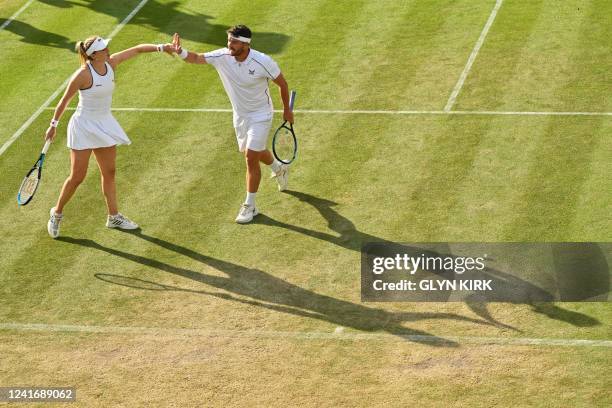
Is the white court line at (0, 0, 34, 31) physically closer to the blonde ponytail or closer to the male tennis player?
the blonde ponytail

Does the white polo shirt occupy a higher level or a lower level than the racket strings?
higher

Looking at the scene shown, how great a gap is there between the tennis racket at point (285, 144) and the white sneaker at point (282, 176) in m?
0.14

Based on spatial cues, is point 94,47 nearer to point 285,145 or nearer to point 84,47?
point 84,47

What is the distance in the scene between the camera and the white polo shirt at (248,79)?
15500 millimetres

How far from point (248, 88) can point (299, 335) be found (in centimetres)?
392

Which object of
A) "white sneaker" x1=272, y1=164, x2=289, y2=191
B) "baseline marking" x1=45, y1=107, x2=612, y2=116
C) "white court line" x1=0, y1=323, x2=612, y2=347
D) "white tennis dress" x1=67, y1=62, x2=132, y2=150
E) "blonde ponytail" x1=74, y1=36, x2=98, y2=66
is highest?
"blonde ponytail" x1=74, y1=36, x2=98, y2=66

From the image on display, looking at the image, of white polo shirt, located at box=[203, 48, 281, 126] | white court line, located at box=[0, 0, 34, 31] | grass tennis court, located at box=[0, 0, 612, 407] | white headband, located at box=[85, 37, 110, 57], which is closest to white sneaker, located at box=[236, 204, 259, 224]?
grass tennis court, located at box=[0, 0, 612, 407]

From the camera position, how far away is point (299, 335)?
13.2m

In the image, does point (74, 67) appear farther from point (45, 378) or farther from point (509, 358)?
point (509, 358)

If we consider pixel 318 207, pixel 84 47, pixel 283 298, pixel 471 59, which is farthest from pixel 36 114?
pixel 283 298

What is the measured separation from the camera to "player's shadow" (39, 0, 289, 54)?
22.9 metres

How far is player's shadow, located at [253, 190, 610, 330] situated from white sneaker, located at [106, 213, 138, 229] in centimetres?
163

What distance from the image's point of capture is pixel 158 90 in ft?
68.0

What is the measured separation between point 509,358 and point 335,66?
32.5 feet
